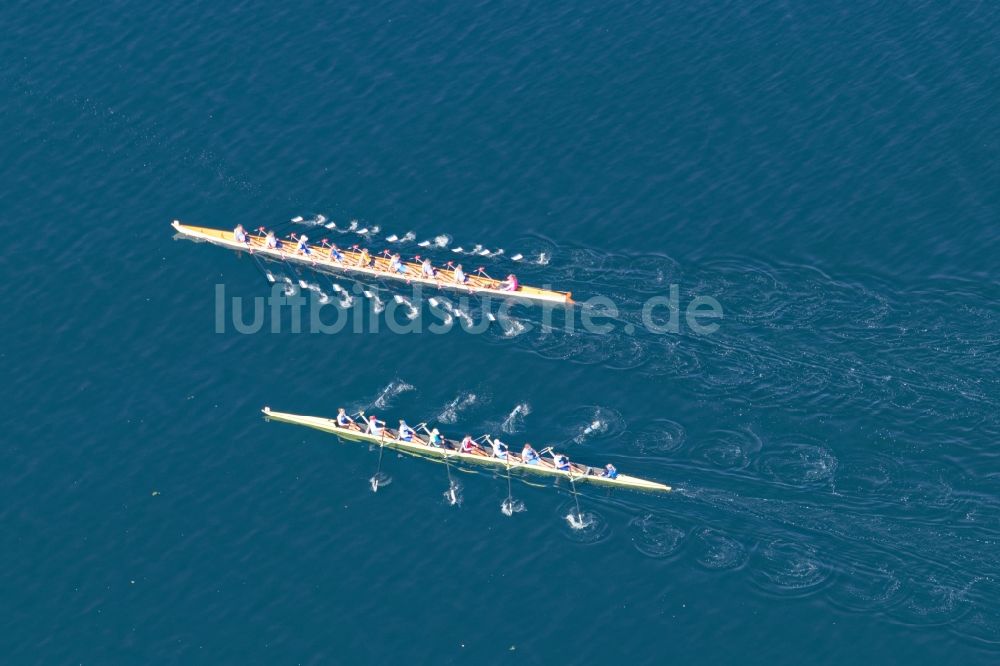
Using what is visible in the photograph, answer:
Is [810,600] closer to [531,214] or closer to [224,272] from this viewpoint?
[531,214]

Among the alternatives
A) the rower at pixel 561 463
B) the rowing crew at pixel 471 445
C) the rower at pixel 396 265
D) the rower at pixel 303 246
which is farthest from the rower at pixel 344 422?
the rower at pixel 303 246

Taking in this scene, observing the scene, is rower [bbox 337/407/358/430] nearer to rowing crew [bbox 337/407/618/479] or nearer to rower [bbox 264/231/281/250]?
rowing crew [bbox 337/407/618/479]

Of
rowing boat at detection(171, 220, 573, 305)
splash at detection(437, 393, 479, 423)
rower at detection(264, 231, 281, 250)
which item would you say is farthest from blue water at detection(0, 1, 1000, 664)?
rower at detection(264, 231, 281, 250)

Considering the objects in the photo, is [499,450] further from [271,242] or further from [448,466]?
[271,242]

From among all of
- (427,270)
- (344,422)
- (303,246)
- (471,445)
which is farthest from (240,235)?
(471,445)

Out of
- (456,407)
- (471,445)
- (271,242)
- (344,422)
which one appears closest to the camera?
(471,445)

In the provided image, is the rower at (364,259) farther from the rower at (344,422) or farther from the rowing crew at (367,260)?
the rower at (344,422)
